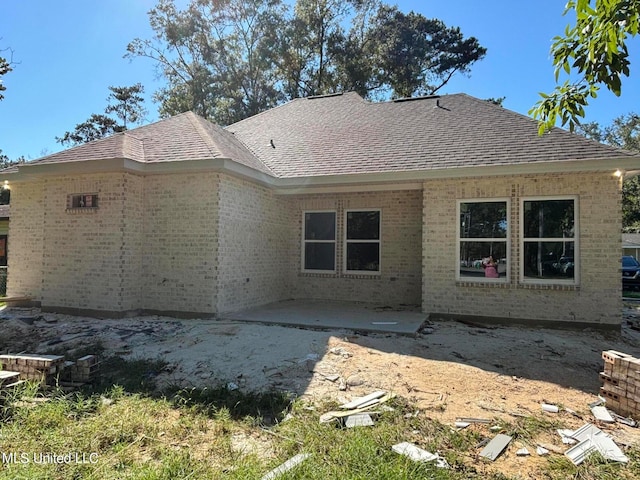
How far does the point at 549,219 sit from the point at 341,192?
5021 millimetres

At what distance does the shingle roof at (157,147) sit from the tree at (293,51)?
18361 mm

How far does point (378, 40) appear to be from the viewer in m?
27.7

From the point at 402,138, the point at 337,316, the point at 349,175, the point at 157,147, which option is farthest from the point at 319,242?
the point at 157,147

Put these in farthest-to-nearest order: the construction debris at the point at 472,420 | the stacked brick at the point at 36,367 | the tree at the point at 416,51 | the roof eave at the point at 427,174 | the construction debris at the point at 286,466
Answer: the tree at the point at 416,51, the roof eave at the point at 427,174, the stacked brick at the point at 36,367, the construction debris at the point at 472,420, the construction debris at the point at 286,466

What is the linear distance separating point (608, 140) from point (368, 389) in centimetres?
4661

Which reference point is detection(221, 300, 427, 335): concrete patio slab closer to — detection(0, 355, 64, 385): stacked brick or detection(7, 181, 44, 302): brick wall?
detection(0, 355, 64, 385): stacked brick

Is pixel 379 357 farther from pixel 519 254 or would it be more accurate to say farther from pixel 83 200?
pixel 83 200

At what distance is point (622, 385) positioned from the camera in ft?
14.2

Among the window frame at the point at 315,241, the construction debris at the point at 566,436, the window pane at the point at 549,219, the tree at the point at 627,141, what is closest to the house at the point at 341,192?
the window pane at the point at 549,219

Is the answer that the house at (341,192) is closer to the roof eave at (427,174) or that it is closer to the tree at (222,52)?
the roof eave at (427,174)

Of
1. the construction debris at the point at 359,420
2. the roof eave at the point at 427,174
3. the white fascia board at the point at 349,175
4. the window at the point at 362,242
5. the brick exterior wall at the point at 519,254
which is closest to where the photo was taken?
the construction debris at the point at 359,420

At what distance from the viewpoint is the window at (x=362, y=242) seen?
36.8 ft

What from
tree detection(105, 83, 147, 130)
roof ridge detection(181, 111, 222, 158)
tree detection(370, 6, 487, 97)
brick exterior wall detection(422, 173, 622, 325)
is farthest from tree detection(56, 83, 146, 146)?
brick exterior wall detection(422, 173, 622, 325)

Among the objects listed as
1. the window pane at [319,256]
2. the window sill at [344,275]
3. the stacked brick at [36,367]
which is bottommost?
the stacked brick at [36,367]
